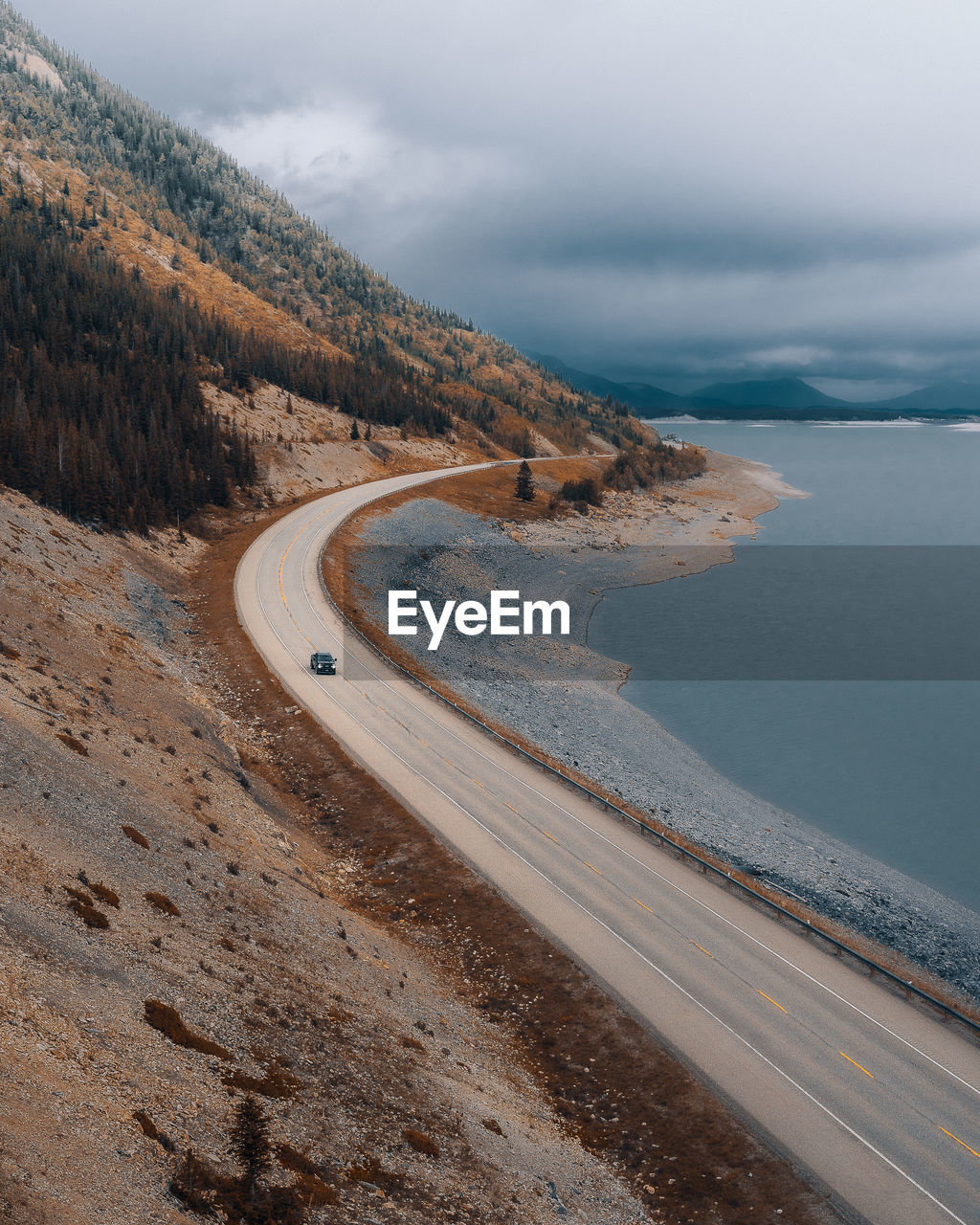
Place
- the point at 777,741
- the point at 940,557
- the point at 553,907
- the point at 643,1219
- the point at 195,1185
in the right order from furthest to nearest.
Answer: the point at 940,557 < the point at 777,741 < the point at 553,907 < the point at 643,1219 < the point at 195,1185

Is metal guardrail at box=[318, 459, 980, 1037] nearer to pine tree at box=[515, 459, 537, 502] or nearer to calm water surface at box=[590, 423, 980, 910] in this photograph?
calm water surface at box=[590, 423, 980, 910]

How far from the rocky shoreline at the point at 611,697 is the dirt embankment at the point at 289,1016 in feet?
48.3

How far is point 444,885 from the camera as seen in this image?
3125 cm

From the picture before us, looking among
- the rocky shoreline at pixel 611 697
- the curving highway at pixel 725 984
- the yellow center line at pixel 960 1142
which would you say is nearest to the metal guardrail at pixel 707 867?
the curving highway at pixel 725 984

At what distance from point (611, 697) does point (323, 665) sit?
23.5 m

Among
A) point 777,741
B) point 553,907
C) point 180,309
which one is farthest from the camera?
point 180,309

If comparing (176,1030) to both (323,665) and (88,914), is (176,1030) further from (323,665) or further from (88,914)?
(323,665)

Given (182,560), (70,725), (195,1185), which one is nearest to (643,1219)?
(195,1185)

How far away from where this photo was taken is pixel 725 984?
85.3 ft

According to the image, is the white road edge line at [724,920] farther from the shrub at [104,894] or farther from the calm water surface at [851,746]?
the shrub at [104,894]

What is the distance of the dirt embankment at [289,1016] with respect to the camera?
1440 cm

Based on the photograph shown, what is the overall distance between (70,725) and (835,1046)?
28666mm

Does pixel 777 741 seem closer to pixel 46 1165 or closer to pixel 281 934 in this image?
pixel 281 934

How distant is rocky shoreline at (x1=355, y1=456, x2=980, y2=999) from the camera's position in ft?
115
